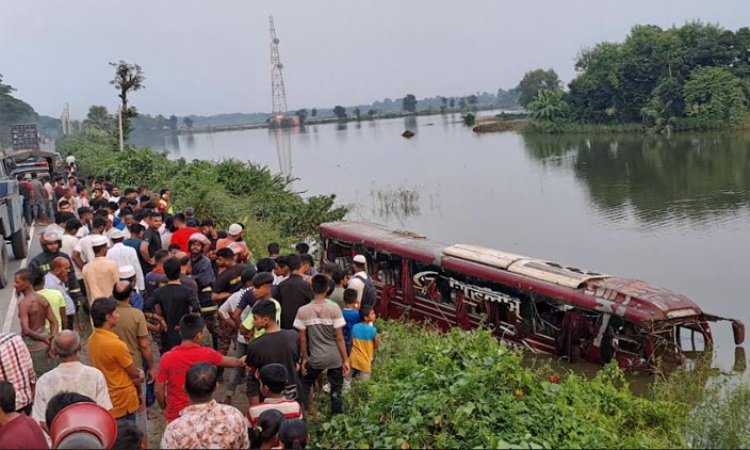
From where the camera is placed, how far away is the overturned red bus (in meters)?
10.2

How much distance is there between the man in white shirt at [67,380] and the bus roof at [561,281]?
24.6ft

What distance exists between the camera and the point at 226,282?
7668mm

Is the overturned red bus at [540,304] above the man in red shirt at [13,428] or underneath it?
underneath

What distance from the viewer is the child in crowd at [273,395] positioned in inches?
191

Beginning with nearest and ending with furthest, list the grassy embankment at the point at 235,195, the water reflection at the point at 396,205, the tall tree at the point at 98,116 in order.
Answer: the grassy embankment at the point at 235,195, the water reflection at the point at 396,205, the tall tree at the point at 98,116

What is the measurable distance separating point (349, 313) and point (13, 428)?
348 centimetres

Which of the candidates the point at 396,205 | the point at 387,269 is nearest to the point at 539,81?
the point at 396,205

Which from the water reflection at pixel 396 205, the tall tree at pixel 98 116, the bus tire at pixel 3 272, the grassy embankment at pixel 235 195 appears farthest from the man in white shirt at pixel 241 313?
the tall tree at pixel 98 116

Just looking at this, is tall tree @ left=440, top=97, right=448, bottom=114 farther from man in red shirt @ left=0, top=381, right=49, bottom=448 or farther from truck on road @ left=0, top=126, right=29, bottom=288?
man in red shirt @ left=0, top=381, right=49, bottom=448

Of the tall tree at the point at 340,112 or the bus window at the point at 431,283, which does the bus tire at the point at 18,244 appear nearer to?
the bus window at the point at 431,283

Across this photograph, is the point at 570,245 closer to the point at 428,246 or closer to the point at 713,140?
the point at 428,246

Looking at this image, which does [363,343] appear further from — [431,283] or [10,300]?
[10,300]

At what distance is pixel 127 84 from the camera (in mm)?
31203

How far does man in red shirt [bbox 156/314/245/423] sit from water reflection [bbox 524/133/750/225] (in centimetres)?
2122
